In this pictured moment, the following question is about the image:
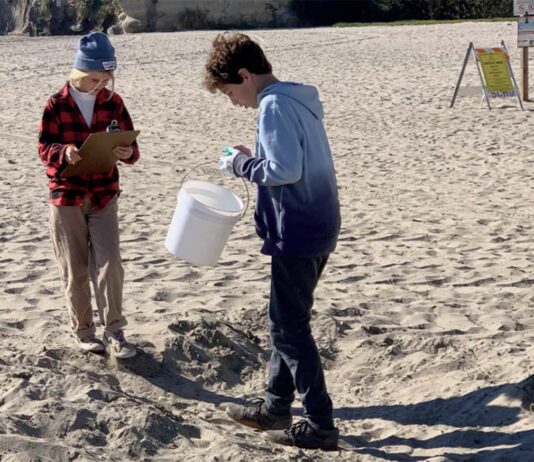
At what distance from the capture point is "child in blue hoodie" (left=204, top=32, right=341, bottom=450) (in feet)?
13.0

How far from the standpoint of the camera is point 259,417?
4516 mm

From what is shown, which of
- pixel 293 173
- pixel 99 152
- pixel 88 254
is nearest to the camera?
pixel 293 173

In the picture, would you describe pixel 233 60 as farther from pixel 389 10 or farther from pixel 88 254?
pixel 389 10

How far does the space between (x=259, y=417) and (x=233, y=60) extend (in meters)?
1.50

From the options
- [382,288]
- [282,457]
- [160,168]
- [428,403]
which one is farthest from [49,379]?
[160,168]

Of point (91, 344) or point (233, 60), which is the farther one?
point (91, 344)

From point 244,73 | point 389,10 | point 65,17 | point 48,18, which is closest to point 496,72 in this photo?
point 244,73

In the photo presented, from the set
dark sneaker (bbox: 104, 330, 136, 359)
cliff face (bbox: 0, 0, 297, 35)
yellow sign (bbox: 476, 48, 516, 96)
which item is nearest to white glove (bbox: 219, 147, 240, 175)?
dark sneaker (bbox: 104, 330, 136, 359)

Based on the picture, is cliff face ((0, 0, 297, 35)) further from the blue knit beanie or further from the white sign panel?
the blue knit beanie

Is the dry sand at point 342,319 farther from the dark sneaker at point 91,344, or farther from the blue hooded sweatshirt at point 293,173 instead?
the blue hooded sweatshirt at point 293,173

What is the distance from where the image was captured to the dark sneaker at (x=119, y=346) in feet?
16.9

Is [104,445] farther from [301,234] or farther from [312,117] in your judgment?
[312,117]

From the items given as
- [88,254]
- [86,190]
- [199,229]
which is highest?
[86,190]

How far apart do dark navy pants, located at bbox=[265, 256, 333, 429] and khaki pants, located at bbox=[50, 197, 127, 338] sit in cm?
108
